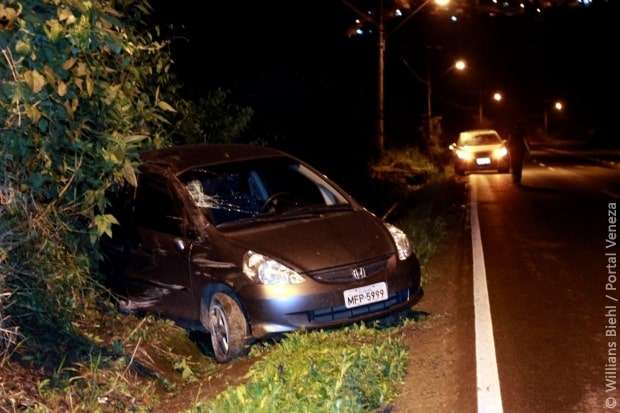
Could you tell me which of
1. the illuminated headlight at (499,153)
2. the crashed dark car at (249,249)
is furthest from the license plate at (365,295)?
the illuminated headlight at (499,153)

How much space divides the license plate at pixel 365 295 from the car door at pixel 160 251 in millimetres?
1480

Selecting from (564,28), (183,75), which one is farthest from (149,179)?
(564,28)

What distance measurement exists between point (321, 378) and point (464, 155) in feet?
74.5

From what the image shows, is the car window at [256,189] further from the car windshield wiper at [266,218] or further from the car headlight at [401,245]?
the car headlight at [401,245]

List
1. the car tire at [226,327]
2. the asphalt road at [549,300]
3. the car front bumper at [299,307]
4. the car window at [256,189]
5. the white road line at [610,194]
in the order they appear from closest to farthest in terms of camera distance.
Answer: the asphalt road at [549,300]
the car front bumper at [299,307]
the car tire at [226,327]
the car window at [256,189]
the white road line at [610,194]

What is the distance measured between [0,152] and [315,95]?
818 inches

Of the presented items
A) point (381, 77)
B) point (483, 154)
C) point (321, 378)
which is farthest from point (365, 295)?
point (483, 154)

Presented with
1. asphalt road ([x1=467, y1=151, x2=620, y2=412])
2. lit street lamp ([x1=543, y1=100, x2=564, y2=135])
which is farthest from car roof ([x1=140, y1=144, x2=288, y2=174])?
lit street lamp ([x1=543, y1=100, x2=564, y2=135])

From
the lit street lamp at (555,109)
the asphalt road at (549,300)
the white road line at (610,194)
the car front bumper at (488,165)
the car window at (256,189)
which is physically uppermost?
the car window at (256,189)

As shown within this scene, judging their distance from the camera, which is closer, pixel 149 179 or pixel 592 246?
pixel 149 179

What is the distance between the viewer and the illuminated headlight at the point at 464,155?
26.8 m

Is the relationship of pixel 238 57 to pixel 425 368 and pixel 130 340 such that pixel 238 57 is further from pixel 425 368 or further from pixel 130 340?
pixel 425 368

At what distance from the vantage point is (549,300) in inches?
307

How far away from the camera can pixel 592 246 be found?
430 inches
